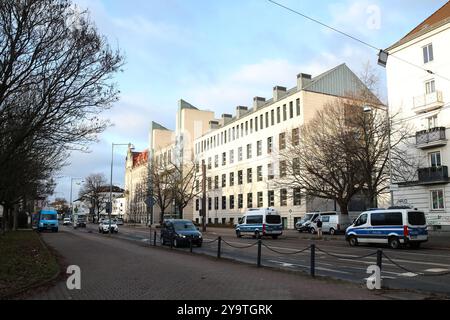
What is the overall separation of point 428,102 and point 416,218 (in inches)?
656

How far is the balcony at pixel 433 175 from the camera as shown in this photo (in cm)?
3609

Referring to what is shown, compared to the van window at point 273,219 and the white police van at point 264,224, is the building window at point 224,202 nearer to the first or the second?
the white police van at point 264,224

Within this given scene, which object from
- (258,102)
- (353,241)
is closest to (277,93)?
(258,102)

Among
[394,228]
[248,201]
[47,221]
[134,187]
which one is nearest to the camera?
[394,228]

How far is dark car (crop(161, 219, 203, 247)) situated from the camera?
1004 inches

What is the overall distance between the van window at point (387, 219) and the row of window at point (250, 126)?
33.9 metres

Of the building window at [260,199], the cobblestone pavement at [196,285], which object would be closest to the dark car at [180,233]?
the cobblestone pavement at [196,285]

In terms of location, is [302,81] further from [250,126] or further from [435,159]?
[435,159]

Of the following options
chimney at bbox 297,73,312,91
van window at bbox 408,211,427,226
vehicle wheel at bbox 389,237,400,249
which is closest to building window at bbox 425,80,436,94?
van window at bbox 408,211,427,226

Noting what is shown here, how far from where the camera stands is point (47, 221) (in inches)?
2175

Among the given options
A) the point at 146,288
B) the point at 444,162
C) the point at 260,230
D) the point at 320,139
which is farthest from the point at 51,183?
the point at 146,288

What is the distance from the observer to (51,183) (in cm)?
5044

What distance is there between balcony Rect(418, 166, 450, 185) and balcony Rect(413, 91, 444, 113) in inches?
200
